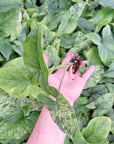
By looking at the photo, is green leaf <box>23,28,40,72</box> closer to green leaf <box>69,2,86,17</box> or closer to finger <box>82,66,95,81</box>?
finger <box>82,66,95,81</box>

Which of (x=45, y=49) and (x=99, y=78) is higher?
(x=45, y=49)

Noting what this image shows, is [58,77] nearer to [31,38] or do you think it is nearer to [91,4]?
[31,38]

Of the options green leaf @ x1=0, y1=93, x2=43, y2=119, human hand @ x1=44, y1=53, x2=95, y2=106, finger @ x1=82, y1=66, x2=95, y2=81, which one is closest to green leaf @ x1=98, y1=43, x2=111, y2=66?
finger @ x1=82, y1=66, x2=95, y2=81

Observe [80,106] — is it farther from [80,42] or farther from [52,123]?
[80,42]

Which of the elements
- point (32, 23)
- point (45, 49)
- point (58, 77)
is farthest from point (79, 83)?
point (32, 23)

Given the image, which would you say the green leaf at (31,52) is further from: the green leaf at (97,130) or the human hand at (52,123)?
the green leaf at (97,130)

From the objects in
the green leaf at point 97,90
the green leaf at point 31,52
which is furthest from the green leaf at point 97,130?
the green leaf at point 31,52
